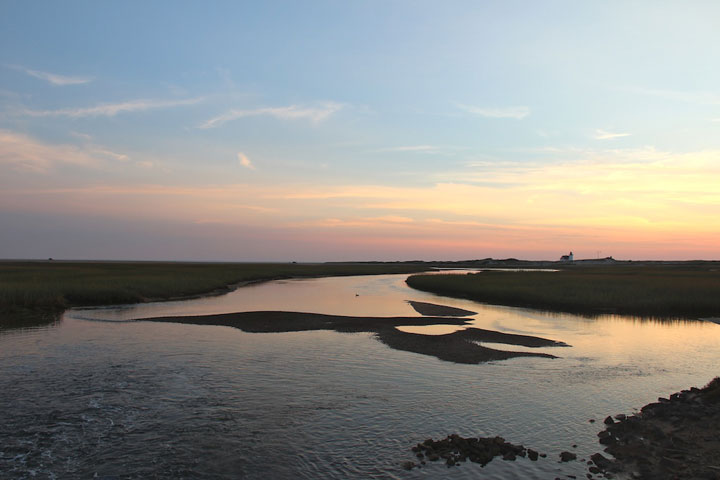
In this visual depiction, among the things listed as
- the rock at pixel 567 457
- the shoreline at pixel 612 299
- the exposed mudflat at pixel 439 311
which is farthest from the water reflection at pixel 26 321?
the shoreline at pixel 612 299

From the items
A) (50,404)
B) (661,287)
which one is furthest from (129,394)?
(661,287)

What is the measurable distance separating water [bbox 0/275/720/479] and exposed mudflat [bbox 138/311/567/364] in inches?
46.7

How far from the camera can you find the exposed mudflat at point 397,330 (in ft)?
69.9

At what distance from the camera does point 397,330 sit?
90.9ft

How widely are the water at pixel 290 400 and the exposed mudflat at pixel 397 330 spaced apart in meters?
1.19

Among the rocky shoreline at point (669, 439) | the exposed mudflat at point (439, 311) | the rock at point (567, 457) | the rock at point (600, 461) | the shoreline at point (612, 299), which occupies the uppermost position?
the shoreline at point (612, 299)

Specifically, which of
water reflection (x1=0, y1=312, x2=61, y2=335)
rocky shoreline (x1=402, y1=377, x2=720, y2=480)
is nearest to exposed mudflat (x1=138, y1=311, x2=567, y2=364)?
water reflection (x1=0, y1=312, x2=61, y2=335)

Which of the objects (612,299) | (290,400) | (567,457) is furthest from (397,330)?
(612,299)

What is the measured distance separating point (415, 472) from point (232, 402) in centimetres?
631

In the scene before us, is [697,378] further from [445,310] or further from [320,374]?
[445,310]

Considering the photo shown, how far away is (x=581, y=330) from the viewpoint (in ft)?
92.5

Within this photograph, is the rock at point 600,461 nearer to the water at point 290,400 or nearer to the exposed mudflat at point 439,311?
the water at point 290,400

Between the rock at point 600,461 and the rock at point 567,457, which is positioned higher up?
the rock at point 600,461

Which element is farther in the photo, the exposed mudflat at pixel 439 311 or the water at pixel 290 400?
the exposed mudflat at pixel 439 311
